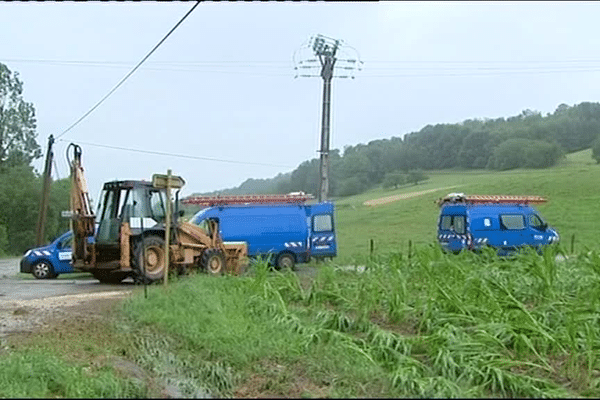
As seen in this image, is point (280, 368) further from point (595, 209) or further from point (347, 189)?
point (347, 189)

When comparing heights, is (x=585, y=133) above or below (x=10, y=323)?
above

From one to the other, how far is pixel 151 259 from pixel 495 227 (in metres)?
15.0

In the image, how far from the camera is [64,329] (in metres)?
10.4

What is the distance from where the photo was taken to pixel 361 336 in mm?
9133

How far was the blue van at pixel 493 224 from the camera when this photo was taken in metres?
28.2

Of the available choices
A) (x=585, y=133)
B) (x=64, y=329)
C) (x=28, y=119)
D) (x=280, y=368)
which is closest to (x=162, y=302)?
(x=64, y=329)

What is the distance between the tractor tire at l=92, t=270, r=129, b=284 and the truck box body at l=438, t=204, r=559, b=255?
12.7 metres

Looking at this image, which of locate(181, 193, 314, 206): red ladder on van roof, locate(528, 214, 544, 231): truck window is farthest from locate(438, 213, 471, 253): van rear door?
locate(181, 193, 314, 206): red ladder on van roof

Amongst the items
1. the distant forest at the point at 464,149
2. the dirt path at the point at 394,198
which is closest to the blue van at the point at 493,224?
the distant forest at the point at 464,149

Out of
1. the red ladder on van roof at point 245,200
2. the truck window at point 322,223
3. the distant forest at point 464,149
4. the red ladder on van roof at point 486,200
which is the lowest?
the truck window at point 322,223

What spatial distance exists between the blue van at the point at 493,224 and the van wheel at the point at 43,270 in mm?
14198

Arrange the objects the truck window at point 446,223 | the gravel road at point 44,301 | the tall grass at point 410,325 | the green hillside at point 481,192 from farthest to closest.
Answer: the green hillside at point 481,192, the truck window at point 446,223, the gravel road at point 44,301, the tall grass at point 410,325

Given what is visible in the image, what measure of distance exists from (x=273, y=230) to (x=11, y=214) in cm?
3684

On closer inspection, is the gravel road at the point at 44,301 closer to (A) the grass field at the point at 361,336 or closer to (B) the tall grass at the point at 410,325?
(A) the grass field at the point at 361,336
